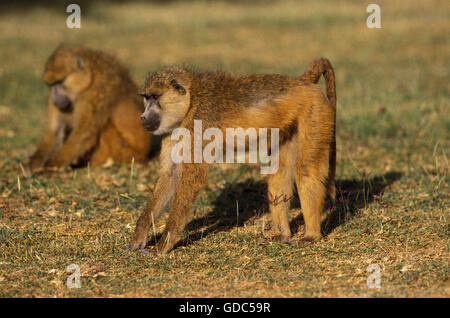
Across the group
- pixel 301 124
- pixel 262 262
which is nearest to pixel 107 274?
pixel 262 262

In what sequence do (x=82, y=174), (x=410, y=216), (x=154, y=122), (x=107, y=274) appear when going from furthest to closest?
(x=82, y=174), (x=410, y=216), (x=154, y=122), (x=107, y=274)

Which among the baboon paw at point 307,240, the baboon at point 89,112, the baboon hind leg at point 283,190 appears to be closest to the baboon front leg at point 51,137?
the baboon at point 89,112

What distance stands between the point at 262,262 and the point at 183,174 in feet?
2.88

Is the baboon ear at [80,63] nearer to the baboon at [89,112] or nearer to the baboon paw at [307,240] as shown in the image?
the baboon at [89,112]

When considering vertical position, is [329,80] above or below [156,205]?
above

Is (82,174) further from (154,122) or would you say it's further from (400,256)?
(400,256)

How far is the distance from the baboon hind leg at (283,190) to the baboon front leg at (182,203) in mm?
707

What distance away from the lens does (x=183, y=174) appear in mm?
4578

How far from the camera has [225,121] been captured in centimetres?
463

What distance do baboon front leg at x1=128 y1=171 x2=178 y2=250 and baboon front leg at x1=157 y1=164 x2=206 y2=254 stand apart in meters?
0.15

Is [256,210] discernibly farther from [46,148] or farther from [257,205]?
[46,148]

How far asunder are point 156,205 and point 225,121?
839mm

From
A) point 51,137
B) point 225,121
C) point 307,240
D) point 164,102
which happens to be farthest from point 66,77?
point 307,240

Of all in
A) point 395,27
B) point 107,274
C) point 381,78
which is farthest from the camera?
point 395,27
